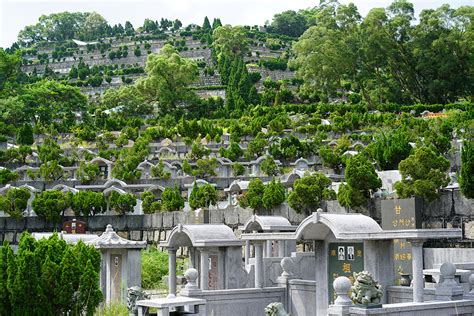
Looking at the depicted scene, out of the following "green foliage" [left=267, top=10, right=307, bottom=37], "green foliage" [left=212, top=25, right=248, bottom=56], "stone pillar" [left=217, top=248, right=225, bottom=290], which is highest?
"green foliage" [left=267, top=10, right=307, bottom=37]

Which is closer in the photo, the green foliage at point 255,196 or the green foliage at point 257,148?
the green foliage at point 255,196

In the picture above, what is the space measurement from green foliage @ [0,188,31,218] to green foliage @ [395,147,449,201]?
16649mm

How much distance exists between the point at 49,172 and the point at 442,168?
21952mm

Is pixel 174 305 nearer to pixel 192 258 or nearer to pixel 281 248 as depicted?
pixel 192 258

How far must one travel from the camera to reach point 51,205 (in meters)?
34.1

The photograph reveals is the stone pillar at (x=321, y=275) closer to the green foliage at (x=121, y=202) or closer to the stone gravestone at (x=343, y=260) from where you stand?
the stone gravestone at (x=343, y=260)

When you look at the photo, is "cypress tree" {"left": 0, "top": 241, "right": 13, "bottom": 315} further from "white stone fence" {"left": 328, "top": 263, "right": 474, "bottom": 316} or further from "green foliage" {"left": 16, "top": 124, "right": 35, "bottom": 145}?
"green foliage" {"left": 16, "top": 124, "right": 35, "bottom": 145}

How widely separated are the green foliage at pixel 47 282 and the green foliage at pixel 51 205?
1760 cm

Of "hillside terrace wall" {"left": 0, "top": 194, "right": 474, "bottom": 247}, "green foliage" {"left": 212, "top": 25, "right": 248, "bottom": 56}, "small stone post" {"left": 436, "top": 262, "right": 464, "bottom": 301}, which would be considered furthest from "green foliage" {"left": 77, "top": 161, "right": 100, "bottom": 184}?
"green foliage" {"left": 212, "top": 25, "right": 248, "bottom": 56}

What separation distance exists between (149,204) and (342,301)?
22.3 metres

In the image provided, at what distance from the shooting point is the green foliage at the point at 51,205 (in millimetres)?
34094

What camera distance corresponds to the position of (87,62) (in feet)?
342

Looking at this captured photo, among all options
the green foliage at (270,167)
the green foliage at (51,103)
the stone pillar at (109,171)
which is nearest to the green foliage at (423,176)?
the green foliage at (270,167)

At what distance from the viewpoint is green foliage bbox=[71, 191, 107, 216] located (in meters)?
34.5
